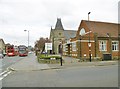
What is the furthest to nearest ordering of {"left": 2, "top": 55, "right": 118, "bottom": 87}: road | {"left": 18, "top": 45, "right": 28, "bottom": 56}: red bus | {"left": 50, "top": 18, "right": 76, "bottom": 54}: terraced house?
1. {"left": 50, "top": 18, "right": 76, "bottom": 54}: terraced house
2. {"left": 18, "top": 45, "right": 28, "bottom": 56}: red bus
3. {"left": 2, "top": 55, "right": 118, "bottom": 87}: road

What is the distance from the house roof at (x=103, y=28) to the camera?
133 ft

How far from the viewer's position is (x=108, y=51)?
39.5m

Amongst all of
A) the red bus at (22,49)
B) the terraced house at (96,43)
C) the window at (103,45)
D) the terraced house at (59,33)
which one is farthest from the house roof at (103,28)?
the terraced house at (59,33)

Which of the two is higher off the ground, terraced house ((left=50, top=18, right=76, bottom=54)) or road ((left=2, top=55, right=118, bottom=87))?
→ terraced house ((left=50, top=18, right=76, bottom=54))

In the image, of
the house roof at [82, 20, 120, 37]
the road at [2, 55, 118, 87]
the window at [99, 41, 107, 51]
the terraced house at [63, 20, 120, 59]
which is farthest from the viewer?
the house roof at [82, 20, 120, 37]

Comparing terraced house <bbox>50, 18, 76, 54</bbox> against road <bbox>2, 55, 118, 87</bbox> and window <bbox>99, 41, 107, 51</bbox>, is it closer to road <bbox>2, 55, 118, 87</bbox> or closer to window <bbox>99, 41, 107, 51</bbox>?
window <bbox>99, 41, 107, 51</bbox>

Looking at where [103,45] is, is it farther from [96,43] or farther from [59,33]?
[59,33]

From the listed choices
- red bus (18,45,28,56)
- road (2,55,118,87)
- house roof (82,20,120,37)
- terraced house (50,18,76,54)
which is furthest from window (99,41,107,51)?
terraced house (50,18,76,54)

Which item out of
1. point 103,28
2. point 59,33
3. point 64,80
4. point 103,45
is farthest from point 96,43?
point 59,33

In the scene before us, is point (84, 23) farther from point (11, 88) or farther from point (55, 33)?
point (55, 33)

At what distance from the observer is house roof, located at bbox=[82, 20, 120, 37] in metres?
40.4

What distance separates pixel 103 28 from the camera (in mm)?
43031

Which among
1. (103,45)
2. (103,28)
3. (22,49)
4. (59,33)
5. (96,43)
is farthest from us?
(59,33)

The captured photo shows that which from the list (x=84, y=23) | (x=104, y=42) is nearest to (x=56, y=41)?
(x=84, y=23)
